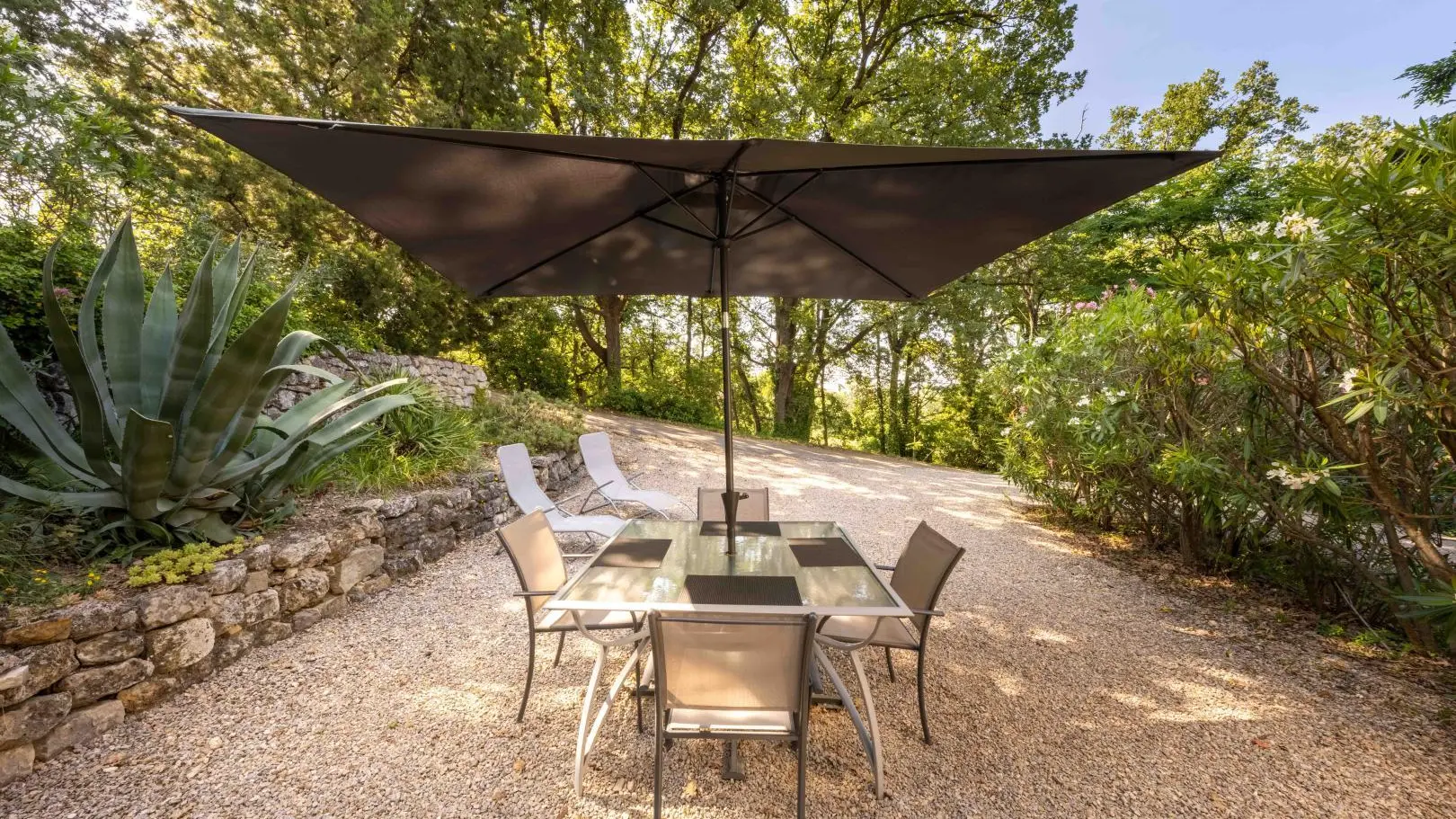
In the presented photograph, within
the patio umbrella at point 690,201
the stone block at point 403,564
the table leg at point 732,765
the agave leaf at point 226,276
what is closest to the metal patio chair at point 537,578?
the table leg at point 732,765

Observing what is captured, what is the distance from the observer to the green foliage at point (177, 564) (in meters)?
2.40

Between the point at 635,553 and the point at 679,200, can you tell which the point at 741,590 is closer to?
the point at 635,553

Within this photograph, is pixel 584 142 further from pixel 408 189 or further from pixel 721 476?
pixel 721 476

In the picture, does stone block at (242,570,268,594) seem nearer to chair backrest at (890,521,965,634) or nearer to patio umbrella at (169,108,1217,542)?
patio umbrella at (169,108,1217,542)

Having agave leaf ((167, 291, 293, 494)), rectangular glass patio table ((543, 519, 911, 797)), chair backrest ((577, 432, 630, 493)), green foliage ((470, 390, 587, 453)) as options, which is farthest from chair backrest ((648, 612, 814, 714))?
green foliage ((470, 390, 587, 453))

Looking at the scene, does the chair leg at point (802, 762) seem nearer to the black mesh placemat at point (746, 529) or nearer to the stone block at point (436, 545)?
the black mesh placemat at point (746, 529)

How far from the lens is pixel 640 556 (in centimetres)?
244

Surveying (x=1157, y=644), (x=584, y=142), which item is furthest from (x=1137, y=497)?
(x=584, y=142)

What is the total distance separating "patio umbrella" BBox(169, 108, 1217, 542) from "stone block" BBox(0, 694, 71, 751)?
2.34 m

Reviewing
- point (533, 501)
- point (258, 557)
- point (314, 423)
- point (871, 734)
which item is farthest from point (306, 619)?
point (871, 734)

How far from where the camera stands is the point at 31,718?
194 cm

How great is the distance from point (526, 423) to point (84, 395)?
4541 mm

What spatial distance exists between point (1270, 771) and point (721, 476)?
601cm

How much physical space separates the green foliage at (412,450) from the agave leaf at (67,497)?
1.20 m
